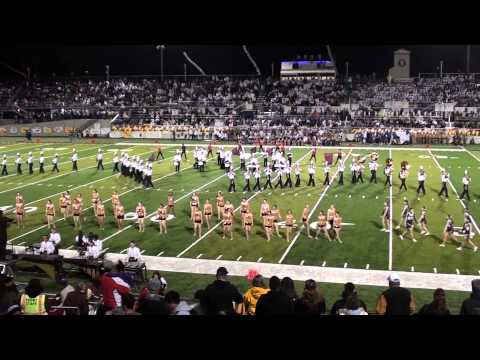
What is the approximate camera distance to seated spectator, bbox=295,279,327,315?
225 inches

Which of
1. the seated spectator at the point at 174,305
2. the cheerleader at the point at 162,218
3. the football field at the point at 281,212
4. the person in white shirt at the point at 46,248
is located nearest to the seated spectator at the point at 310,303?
the seated spectator at the point at 174,305

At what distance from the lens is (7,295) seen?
6.47 metres

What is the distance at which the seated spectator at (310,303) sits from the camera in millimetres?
5719

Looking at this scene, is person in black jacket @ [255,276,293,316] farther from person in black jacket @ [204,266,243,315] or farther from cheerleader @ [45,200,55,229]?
cheerleader @ [45,200,55,229]

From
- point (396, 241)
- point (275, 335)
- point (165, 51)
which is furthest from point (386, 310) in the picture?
point (165, 51)

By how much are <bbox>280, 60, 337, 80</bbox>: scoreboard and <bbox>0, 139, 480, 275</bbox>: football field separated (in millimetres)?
23114

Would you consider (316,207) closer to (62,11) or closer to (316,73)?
(62,11)

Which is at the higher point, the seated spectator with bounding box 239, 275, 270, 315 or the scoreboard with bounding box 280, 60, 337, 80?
the scoreboard with bounding box 280, 60, 337, 80

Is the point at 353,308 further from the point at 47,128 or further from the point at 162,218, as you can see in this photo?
the point at 47,128

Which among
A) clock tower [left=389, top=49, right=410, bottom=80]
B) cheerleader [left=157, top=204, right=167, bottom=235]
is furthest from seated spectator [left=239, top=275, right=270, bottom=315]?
clock tower [left=389, top=49, right=410, bottom=80]

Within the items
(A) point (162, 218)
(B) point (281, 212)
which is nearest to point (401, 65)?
(B) point (281, 212)

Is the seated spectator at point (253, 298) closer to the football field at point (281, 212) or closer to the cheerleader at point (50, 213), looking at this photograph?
the football field at point (281, 212)

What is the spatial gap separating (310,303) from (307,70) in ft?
153

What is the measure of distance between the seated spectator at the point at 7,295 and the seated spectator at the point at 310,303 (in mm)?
3030
